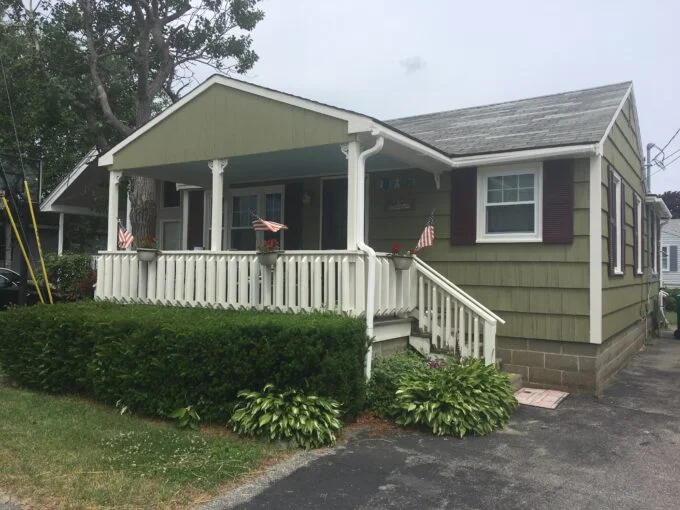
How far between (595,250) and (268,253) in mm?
4102

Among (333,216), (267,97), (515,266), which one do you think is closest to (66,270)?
(333,216)

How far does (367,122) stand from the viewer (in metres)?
6.50

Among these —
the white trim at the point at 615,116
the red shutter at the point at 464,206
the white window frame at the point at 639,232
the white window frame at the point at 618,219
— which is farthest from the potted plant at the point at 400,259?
the white window frame at the point at 639,232

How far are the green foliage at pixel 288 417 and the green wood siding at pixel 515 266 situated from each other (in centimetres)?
352

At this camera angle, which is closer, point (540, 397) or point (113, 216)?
point (540, 397)

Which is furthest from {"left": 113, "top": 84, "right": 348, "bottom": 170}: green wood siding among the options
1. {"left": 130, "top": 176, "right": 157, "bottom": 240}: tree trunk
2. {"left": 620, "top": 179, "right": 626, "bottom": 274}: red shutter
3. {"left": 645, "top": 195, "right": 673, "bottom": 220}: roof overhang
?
{"left": 645, "top": 195, "right": 673, "bottom": 220}: roof overhang

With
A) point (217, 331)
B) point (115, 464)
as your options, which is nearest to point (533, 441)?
point (217, 331)

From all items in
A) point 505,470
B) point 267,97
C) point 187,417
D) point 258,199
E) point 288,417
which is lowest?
point 505,470

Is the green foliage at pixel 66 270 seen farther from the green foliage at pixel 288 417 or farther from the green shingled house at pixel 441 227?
the green foliage at pixel 288 417

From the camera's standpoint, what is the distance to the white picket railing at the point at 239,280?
6551 millimetres

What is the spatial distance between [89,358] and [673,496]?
229 inches

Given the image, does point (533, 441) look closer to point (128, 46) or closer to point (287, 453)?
point (287, 453)

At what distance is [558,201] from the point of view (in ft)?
24.9

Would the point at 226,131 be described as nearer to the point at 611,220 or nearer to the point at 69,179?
the point at 611,220
